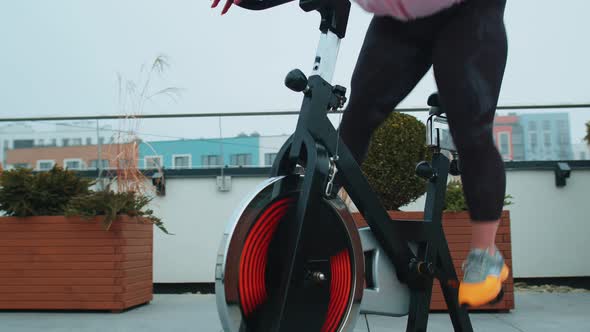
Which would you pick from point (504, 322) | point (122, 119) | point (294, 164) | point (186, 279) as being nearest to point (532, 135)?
point (504, 322)

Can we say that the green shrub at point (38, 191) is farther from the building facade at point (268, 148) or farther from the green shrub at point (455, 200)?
the green shrub at point (455, 200)

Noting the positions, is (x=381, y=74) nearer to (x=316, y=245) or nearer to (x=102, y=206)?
(x=316, y=245)

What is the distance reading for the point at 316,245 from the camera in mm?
1250

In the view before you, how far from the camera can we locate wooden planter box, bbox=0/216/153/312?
312 centimetres

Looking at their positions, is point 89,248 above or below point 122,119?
below

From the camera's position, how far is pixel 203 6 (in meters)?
5.25

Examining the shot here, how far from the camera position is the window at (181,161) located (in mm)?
4680

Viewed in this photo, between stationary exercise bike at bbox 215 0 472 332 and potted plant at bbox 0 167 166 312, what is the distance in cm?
212

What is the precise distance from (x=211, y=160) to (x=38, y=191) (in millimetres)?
1648

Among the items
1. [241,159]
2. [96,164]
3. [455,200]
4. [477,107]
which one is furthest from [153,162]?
[477,107]

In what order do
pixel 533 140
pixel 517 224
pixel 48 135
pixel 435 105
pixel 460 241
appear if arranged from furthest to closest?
pixel 48 135 < pixel 533 140 < pixel 517 224 < pixel 460 241 < pixel 435 105

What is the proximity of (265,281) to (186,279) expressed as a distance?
3401mm

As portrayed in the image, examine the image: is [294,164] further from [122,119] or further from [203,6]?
[203,6]

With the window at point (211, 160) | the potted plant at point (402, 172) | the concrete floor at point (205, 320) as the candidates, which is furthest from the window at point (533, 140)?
the window at point (211, 160)
